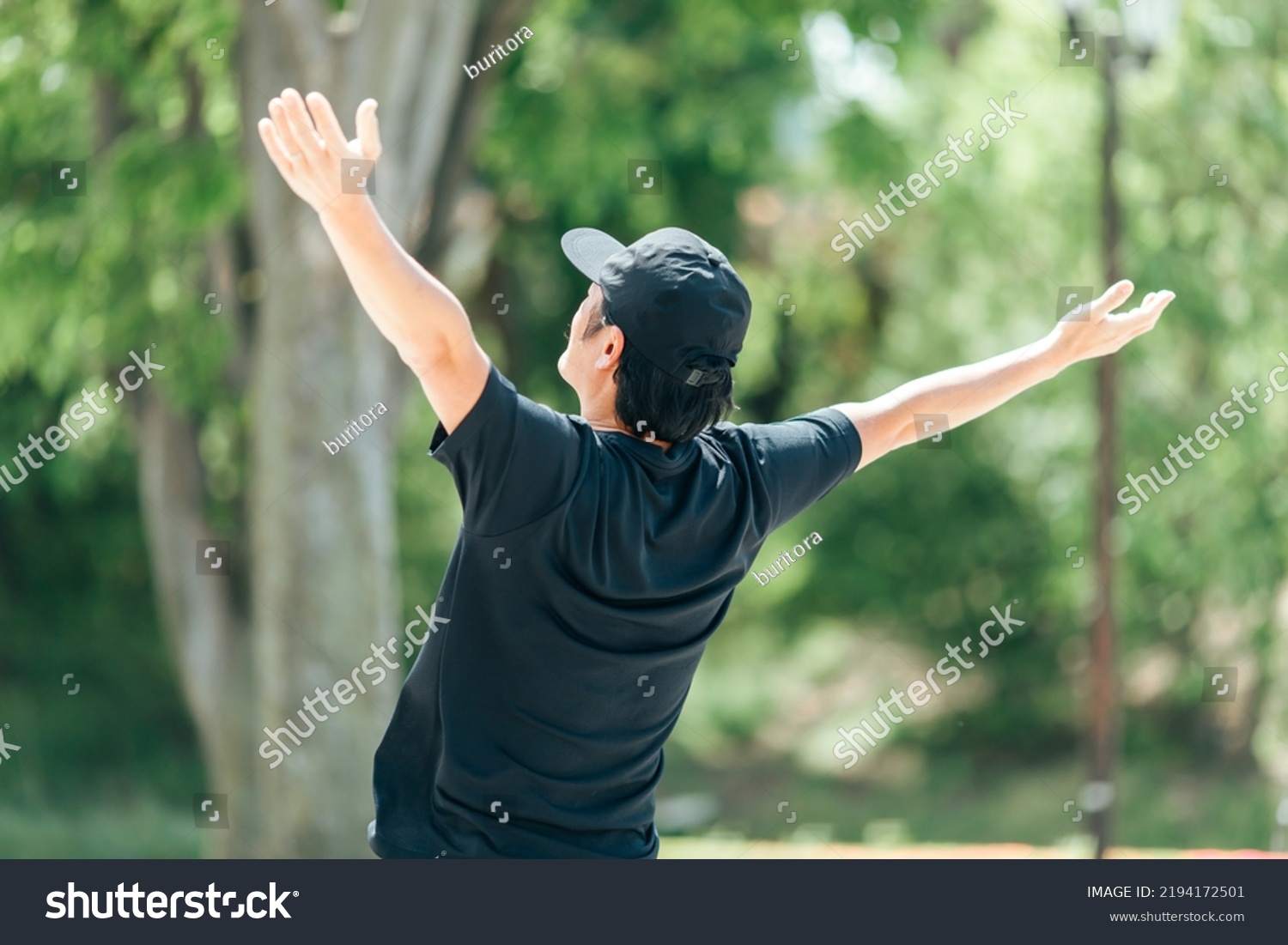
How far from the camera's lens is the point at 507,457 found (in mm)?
1608

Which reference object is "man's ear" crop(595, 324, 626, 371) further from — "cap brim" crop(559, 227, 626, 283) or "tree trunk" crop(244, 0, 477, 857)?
"tree trunk" crop(244, 0, 477, 857)

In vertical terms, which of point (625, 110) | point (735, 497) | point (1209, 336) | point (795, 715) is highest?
point (735, 497)

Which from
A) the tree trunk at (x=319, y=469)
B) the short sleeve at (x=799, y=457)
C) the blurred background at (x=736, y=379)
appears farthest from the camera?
the blurred background at (x=736, y=379)

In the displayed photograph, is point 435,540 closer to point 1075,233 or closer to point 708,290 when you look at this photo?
point 1075,233

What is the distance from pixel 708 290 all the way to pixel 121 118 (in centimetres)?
712

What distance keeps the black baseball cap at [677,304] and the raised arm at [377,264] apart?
13.1 inches

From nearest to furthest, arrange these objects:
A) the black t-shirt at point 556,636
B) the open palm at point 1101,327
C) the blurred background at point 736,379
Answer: the black t-shirt at point 556,636 → the open palm at point 1101,327 → the blurred background at point 736,379

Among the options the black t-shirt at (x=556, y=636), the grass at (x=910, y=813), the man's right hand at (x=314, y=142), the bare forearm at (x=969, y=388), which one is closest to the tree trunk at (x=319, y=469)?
the grass at (x=910, y=813)

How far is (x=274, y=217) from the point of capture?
6.59 m

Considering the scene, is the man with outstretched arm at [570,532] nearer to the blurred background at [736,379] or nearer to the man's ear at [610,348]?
the man's ear at [610,348]

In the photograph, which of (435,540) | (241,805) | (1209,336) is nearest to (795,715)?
(435,540)

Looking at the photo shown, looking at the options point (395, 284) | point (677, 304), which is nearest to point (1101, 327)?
point (677, 304)

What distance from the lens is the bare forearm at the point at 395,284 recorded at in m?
1.54

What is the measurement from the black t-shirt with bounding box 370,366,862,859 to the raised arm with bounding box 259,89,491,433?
6cm
